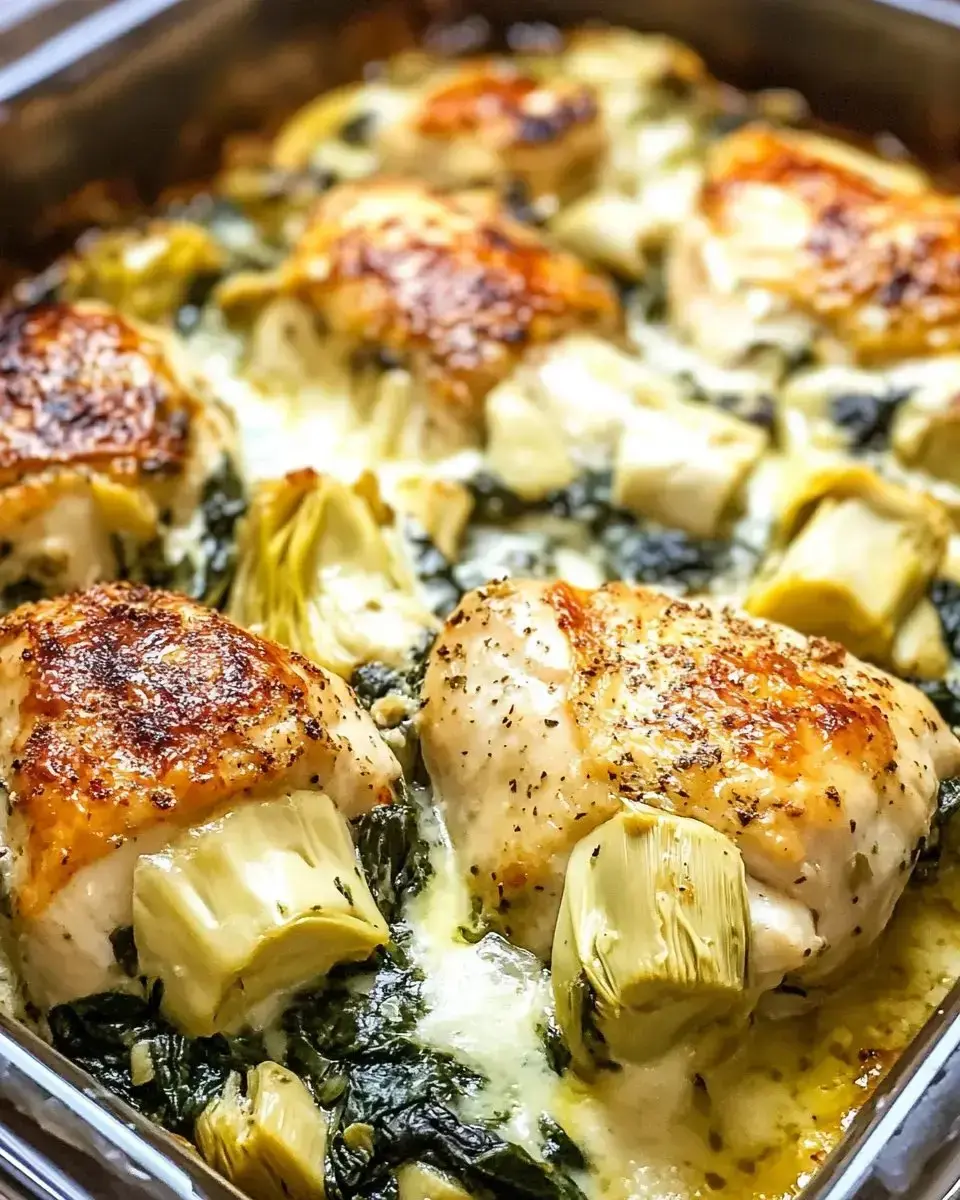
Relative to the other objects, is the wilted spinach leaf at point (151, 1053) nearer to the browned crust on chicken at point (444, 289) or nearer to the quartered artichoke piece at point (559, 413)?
the quartered artichoke piece at point (559, 413)

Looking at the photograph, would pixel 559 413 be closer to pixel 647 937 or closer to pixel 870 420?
pixel 870 420

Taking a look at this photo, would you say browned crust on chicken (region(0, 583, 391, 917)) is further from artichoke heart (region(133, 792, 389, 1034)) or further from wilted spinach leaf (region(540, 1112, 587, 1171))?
wilted spinach leaf (region(540, 1112, 587, 1171))

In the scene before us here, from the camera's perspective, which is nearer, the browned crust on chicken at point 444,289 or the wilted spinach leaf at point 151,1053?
the wilted spinach leaf at point 151,1053

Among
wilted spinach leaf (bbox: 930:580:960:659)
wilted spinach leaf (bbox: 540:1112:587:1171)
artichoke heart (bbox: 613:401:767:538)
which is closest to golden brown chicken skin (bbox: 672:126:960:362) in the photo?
artichoke heart (bbox: 613:401:767:538)

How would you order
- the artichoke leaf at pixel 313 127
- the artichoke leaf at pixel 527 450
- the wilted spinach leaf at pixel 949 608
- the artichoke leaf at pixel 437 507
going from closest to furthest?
1. the wilted spinach leaf at pixel 949 608
2. the artichoke leaf at pixel 437 507
3. the artichoke leaf at pixel 527 450
4. the artichoke leaf at pixel 313 127

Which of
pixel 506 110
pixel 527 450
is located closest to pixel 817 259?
pixel 527 450

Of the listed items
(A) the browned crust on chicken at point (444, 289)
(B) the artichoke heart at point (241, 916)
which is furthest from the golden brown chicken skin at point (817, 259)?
(B) the artichoke heart at point (241, 916)

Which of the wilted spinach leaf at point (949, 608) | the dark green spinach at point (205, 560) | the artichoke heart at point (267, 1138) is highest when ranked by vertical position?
the dark green spinach at point (205, 560)

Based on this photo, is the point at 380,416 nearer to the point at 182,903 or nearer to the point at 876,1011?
the point at 182,903
